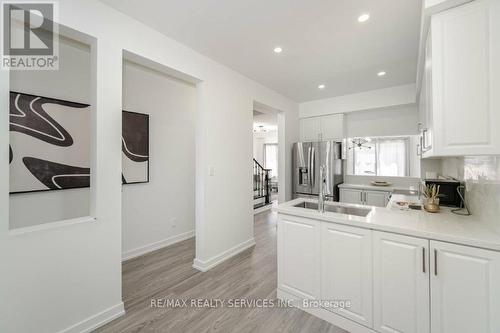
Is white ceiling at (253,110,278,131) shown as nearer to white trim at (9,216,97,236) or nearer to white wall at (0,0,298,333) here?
white wall at (0,0,298,333)

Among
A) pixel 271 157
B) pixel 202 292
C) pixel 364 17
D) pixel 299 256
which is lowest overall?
pixel 202 292

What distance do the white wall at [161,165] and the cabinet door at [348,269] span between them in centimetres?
262

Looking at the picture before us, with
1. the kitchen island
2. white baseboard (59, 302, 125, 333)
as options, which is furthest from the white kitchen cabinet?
white baseboard (59, 302, 125, 333)

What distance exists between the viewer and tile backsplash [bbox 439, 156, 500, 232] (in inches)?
58.0

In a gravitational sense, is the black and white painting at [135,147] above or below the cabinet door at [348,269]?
above

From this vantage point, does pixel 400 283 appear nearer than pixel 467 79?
No

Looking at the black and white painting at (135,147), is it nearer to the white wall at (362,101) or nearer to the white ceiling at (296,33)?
the white ceiling at (296,33)

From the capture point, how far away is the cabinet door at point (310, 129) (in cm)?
491

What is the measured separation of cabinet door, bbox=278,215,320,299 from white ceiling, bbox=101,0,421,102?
6.40 feet

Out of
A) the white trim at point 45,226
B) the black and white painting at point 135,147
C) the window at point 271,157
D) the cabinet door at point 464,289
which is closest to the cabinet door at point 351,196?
the cabinet door at point 464,289

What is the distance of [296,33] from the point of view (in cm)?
231

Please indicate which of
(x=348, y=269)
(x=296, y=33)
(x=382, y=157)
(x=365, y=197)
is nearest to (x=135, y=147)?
(x=296, y=33)

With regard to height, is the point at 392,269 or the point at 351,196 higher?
the point at 351,196

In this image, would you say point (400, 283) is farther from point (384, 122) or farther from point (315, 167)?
point (384, 122)
